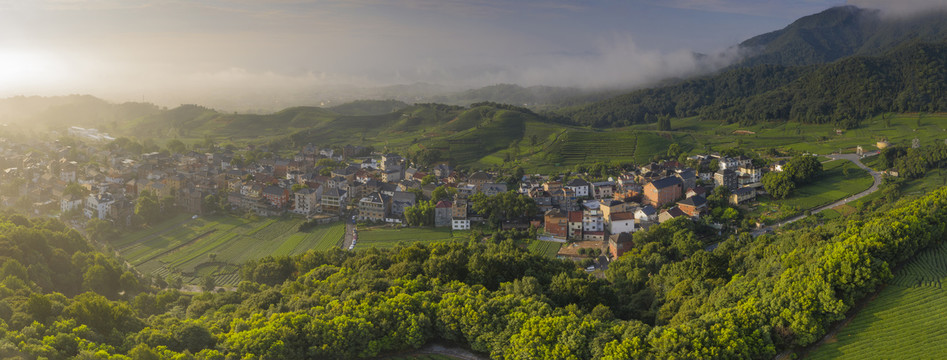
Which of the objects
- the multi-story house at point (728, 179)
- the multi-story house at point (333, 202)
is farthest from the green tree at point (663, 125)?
the multi-story house at point (333, 202)

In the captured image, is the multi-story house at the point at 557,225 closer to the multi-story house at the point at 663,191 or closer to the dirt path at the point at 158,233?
the multi-story house at the point at 663,191

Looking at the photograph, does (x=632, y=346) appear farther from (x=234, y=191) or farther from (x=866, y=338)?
(x=234, y=191)

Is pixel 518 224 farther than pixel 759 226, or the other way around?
pixel 518 224

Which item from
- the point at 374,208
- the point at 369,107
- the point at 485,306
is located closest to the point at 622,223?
the point at 374,208

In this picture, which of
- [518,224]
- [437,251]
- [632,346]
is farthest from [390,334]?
[518,224]

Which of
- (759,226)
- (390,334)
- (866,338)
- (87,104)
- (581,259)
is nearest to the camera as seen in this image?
(866,338)

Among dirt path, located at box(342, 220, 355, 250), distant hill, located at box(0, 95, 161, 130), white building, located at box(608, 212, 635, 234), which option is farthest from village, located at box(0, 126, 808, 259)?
distant hill, located at box(0, 95, 161, 130)
